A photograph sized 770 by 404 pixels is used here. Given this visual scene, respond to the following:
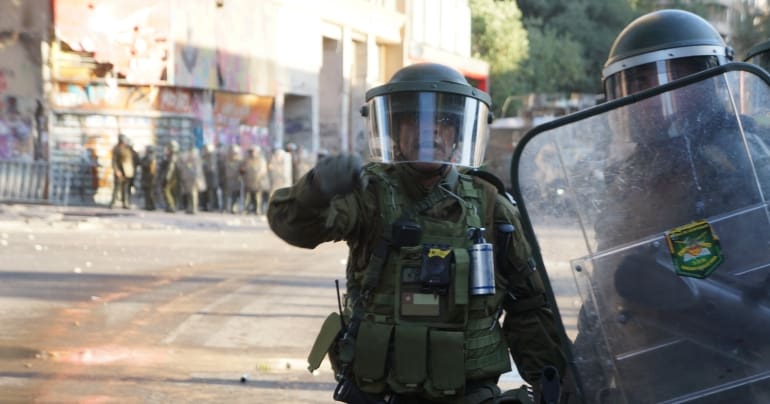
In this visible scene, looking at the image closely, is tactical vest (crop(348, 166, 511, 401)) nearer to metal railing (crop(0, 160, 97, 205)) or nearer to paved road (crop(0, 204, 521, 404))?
paved road (crop(0, 204, 521, 404))

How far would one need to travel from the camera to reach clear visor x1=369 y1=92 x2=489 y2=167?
301cm

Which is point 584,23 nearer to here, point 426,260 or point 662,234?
point 426,260

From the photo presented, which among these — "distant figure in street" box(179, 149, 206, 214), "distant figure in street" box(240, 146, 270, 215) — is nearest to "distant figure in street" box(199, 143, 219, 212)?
"distant figure in street" box(240, 146, 270, 215)

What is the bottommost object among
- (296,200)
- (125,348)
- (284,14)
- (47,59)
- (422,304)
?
(125,348)

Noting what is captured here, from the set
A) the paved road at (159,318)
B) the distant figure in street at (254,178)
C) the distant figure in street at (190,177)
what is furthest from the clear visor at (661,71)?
the distant figure in street at (254,178)

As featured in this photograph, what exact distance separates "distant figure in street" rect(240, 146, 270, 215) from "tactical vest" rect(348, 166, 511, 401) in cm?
2211

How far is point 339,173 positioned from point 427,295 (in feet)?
1.58

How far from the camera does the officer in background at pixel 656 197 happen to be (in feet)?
7.59

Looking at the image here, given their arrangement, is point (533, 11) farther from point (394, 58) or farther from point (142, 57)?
point (142, 57)

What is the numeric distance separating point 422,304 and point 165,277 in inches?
366

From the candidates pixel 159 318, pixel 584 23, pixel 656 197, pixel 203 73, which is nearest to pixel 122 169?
pixel 203 73

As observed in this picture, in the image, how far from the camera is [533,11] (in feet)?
181

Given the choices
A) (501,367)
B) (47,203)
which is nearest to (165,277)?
(501,367)

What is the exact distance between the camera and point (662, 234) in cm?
238
